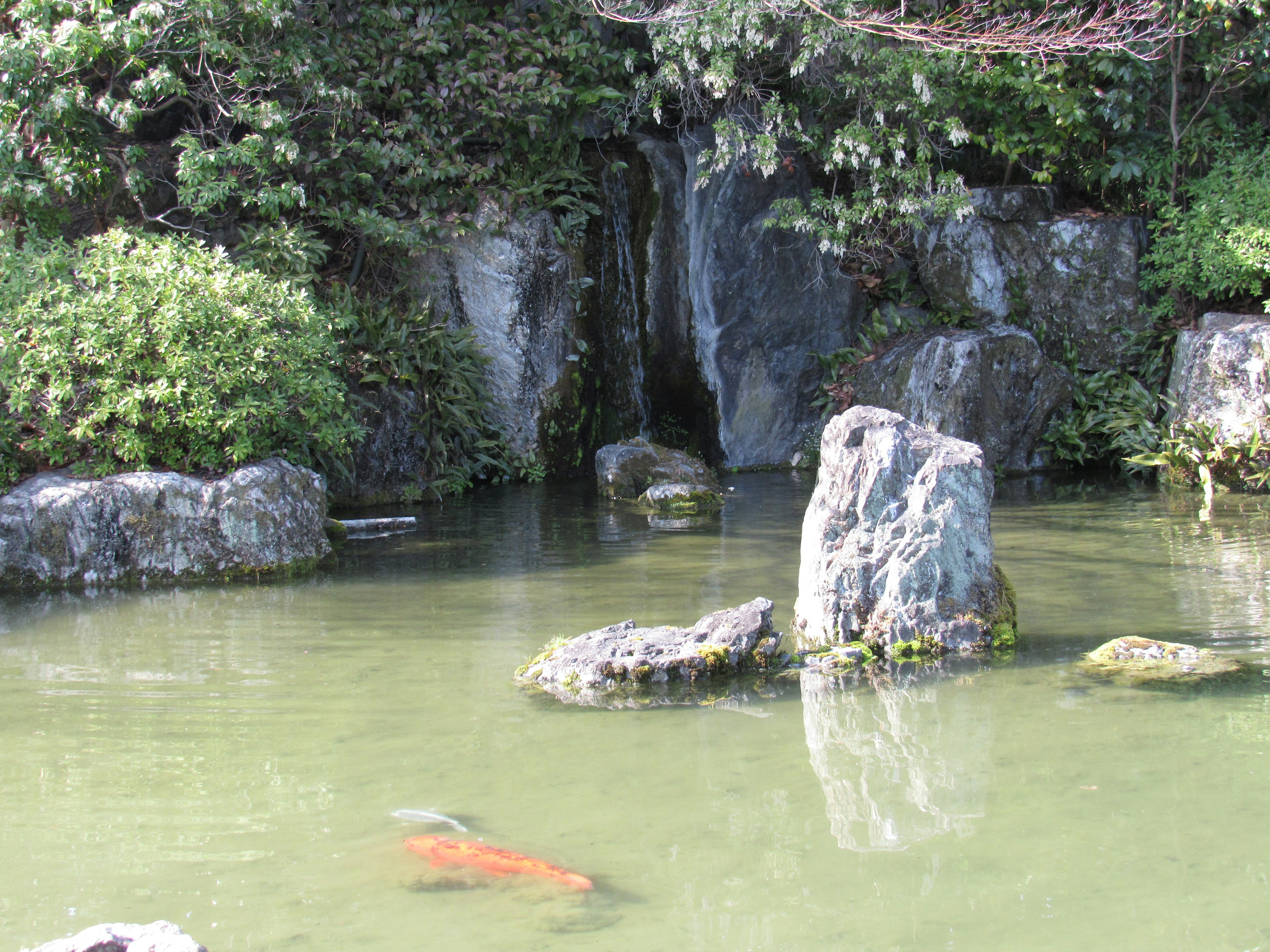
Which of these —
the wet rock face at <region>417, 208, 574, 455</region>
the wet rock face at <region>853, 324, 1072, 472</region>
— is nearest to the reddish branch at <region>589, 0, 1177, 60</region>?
the wet rock face at <region>417, 208, 574, 455</region>

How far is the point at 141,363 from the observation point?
841 centimetres

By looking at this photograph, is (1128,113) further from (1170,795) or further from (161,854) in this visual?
(161,854)

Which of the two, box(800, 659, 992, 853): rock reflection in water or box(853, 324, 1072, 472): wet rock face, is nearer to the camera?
box(800, 659, 992, 853): rock reflection in water

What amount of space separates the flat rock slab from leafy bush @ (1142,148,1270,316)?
31.8ft

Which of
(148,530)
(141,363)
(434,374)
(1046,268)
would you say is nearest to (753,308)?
(1046,268)

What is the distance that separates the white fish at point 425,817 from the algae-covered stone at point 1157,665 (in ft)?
10.1

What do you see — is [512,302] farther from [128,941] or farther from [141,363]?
[128,941]

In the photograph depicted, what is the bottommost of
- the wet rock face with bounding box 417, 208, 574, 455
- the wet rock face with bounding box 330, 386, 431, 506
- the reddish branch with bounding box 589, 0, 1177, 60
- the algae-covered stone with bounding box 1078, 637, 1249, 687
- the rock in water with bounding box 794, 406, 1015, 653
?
the algae-covered stone with bounding box 1078, 637, 1249, 687

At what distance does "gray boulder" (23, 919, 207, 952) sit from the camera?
2314 millimetres

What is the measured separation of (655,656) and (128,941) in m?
3.03

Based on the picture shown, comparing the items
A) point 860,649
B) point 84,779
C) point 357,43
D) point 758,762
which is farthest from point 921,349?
point 84,779

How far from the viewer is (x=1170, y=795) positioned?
145 inches

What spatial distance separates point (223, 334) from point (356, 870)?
6.22m

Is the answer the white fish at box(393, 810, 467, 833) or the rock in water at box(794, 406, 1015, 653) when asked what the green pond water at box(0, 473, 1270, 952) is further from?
the rock in water at box(794, 406, 1015, 653)
